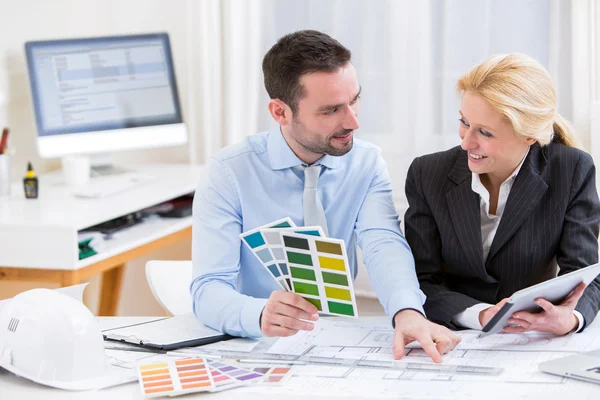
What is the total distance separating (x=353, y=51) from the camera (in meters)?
3.32

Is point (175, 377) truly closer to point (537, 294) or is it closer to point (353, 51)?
point (537, 294)

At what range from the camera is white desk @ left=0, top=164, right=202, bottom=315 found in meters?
2.56

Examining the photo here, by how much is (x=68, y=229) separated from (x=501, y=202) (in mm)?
1258

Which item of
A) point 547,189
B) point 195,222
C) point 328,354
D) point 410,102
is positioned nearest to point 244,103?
point 410,102

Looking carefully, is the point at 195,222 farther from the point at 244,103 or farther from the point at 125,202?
the point at 244,103

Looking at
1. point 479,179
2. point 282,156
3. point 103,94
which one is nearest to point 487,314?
point 479,179

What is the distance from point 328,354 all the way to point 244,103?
201cm

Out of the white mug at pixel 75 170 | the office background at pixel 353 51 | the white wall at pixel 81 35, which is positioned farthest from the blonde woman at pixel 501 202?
the white wall at pixel 81 35

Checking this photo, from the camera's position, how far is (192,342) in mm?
1703

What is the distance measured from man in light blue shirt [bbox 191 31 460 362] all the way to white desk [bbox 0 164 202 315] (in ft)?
Result: 2.24

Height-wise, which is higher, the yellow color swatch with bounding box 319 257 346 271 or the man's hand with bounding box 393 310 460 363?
the yellow color swatch with bounding box 319 257 346 271

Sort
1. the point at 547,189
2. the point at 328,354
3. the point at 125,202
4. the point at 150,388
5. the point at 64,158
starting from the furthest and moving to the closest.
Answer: the point at 64,158
the point at 125,202
the point at 547,189
the point at 328,354
the point at 150,388

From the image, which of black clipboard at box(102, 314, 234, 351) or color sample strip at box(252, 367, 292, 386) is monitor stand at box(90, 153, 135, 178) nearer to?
black clipboard at box(102, 314, 234, 351)

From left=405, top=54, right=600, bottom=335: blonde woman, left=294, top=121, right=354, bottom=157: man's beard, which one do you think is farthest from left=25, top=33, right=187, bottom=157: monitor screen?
left=405, top=54, right=600, bottom=335: blonde woman
